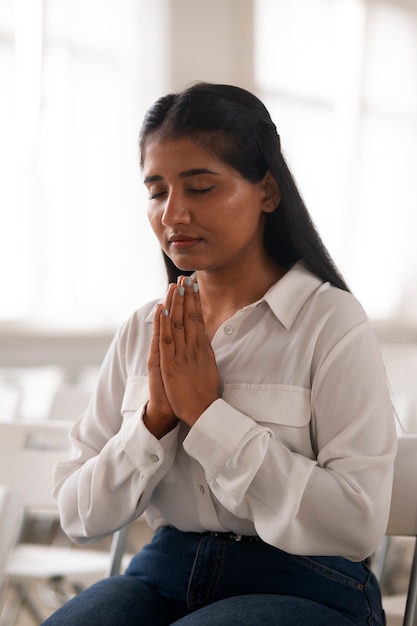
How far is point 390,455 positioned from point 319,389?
15 centimetres

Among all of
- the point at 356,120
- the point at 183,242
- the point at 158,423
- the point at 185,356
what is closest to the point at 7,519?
the point at 158,423

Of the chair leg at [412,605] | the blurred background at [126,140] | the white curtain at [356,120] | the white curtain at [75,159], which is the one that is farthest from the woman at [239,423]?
the white curtain at [356,120]

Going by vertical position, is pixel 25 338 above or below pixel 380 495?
below

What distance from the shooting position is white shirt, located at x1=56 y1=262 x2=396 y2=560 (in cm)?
134

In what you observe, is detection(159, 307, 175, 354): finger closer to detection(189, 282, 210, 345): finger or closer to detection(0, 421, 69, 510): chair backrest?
detection(189, 282, 210, 345): finger

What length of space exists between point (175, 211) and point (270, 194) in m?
0.21

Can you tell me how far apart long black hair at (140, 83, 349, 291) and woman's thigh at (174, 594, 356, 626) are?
57cm

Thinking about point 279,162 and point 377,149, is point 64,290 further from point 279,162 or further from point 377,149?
point 279,162

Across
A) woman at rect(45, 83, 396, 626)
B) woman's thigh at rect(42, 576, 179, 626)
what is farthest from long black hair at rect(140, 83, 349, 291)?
woman's thigh at rect(42, 576, 179, 626)

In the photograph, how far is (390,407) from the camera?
142cm

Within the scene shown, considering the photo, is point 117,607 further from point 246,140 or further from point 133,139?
point 133,139

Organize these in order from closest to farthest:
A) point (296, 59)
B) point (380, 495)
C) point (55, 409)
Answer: point (380, 495) → point (55, 409) → point (296, 59)

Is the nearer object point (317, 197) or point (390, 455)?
point (390, 455)

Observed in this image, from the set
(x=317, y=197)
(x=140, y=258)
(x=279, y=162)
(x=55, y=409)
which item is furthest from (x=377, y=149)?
(x=279, y=162)
